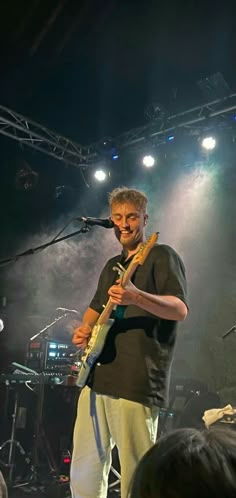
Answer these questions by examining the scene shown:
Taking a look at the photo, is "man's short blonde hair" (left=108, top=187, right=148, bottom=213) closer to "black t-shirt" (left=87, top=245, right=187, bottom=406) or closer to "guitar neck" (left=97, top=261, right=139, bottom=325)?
"black t-shirt" (left=87, top=245, right=187, bottom=406)

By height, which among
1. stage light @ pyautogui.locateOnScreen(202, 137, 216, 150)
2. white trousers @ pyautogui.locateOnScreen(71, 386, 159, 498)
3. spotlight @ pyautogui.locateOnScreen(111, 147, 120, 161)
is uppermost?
spotlight @ pyautogui.locateOnScreen(111, 147, 120, 161)

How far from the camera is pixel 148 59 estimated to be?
6223 mm

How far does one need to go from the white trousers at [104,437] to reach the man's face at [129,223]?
0.80 meters

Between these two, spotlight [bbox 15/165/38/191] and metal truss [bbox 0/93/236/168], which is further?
spotlight [bbox 15/165/38/191]

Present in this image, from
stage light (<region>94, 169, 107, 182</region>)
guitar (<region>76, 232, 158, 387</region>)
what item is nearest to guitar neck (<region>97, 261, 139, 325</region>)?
guitar (<region>76, 232, 158, 387</region>)

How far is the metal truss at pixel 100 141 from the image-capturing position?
6.61m

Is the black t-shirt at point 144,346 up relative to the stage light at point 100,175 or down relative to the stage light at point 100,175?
down

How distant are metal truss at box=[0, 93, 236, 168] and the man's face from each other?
453 centimetres

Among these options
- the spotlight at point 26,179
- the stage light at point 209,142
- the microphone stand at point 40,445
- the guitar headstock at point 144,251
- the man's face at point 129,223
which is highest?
the stage light at point 209,142

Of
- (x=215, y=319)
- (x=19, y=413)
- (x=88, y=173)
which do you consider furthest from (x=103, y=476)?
(x=88, y=173)

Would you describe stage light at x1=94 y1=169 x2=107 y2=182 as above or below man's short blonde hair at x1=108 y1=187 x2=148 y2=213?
above

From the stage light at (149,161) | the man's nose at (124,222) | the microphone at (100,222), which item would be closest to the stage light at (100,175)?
the stage light at (149,161)

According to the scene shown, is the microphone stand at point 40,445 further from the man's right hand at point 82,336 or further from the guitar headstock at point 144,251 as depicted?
the guitar headstock at point 144,251

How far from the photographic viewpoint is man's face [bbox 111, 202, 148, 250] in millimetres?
2395
